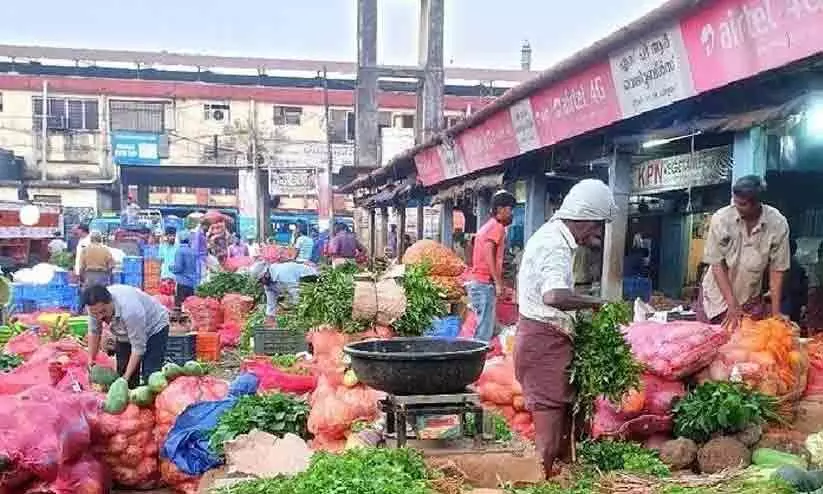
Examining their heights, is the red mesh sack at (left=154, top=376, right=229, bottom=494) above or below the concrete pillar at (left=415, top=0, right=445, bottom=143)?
below

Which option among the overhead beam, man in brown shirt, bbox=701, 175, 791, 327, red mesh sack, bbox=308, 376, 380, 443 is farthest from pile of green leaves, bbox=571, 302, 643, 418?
the overhead beam

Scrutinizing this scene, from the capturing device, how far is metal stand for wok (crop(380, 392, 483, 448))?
3867 millimetres

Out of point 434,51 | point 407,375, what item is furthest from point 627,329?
point 434,51

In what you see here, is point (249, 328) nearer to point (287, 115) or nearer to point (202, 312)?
point (202, 312)

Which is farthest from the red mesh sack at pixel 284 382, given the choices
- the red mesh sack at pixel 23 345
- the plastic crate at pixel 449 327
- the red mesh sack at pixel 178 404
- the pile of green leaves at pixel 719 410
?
the pile of green leaves at pixel 719 410

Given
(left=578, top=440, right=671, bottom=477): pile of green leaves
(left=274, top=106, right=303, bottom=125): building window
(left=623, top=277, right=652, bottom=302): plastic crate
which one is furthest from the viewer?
(left=274, top=106, right=303, bottom=125): building window

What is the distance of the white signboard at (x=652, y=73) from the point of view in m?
5.77

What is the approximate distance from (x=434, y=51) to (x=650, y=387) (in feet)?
70.8

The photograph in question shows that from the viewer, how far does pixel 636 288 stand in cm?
1245

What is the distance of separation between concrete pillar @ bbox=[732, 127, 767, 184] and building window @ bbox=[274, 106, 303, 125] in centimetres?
3120

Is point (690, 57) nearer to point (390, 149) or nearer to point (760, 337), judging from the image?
point (760, 337)

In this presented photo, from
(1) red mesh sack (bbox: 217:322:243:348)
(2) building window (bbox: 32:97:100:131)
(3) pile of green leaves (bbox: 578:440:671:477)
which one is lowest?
(1) red mesh sack (bbox: 217:322:243:348)

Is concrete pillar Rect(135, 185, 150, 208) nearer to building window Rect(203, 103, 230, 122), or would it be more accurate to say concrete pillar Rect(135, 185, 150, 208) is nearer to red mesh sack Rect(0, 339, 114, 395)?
building window Rect(203, 103, 230, 122)

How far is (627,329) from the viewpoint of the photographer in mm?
5793
